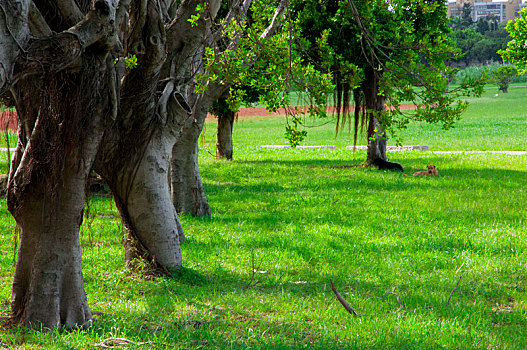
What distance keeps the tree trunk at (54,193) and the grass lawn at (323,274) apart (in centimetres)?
29

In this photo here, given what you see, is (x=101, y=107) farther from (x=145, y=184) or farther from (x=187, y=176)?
(x=187, y=176)

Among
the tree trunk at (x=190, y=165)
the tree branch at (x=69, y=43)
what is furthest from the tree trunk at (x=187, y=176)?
the tree branch at (x=69, y=43)

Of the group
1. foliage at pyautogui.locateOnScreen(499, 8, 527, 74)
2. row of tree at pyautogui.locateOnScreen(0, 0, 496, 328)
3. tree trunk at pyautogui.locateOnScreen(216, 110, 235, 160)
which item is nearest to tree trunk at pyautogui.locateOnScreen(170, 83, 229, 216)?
row of tree at pyautogui.locateOnScreen(0, 0, 496, 328)

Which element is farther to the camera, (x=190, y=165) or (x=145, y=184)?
(x=190, y=165)

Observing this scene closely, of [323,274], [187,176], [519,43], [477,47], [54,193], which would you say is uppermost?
[477,47]

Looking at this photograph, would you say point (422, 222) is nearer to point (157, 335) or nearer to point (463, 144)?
point (157, 335)

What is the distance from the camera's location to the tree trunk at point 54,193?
5.35 meters

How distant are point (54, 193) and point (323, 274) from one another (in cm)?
353

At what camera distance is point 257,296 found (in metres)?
6.55

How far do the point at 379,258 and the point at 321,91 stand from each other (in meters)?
2.54

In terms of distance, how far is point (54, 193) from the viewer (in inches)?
213

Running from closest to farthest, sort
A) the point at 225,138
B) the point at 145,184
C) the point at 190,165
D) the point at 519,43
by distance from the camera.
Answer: the point at 145,184 → the point at 190,165 → the point at 225,138 → the point at 519,43


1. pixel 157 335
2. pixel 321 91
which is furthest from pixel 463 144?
pixel 157 335

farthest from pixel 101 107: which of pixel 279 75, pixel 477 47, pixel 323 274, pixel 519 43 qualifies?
pixel 477 47
